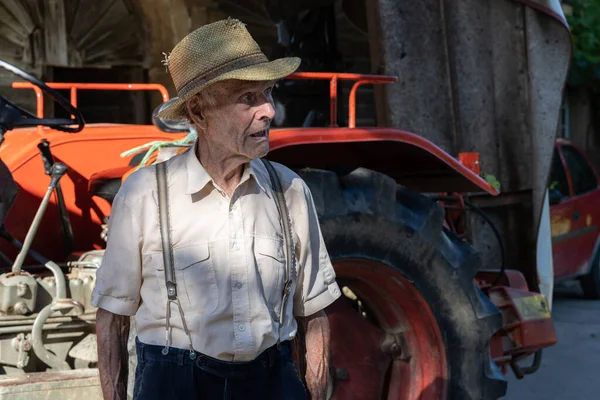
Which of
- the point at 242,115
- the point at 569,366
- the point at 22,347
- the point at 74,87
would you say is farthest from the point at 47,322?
the point at 569,366

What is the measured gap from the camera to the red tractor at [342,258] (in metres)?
3.47

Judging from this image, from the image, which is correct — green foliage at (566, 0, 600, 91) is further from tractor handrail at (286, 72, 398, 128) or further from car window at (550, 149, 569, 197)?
tractor handrail at (286, 72, 398, 128)

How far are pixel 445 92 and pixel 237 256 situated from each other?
148 inches

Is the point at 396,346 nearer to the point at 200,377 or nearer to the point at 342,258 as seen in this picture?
the point at 342,258

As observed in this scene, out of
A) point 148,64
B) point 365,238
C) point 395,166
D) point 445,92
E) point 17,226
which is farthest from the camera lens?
point 148,64

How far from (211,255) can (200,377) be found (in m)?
0.28

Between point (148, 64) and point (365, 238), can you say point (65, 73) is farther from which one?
point (365, 238)

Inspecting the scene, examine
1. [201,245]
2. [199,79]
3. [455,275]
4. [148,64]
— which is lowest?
[455,275]

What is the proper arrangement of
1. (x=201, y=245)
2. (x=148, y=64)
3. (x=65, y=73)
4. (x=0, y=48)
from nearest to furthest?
(x=201, y=245) → (x=0, y=48) → (x=148, y=64) → (x=65, y=73)

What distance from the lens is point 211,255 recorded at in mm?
2201

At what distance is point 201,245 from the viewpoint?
Answer: 2.20 meters

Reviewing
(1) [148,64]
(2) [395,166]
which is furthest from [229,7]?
(2) [395,166]

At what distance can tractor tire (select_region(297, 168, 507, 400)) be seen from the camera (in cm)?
361

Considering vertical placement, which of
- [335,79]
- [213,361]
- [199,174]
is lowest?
[213,361]
